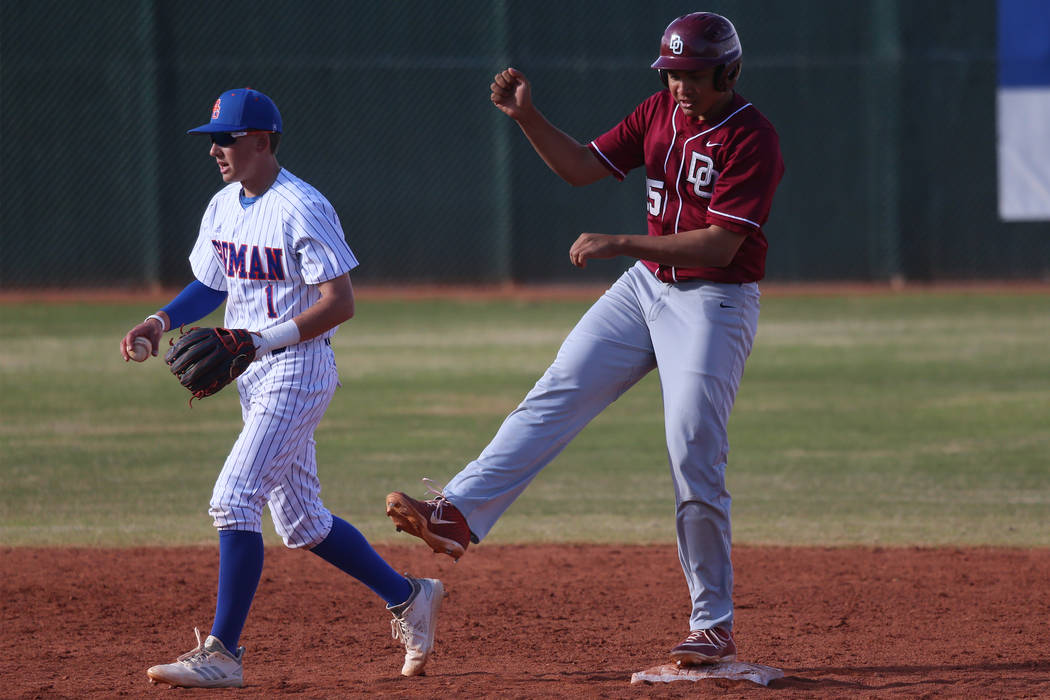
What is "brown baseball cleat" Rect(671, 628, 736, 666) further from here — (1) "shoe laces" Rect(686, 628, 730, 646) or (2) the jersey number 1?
(2) the jersey number 1

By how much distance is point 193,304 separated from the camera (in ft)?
14.4

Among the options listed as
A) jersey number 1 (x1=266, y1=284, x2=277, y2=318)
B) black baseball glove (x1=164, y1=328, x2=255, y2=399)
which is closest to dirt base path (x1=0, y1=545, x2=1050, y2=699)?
black baseball glove (x1=164, y1=328, x2=255, y2=399)

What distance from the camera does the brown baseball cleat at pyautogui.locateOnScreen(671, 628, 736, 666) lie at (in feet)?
13.1

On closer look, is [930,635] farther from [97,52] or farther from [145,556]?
[97,52]

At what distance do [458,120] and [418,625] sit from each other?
1322 cm

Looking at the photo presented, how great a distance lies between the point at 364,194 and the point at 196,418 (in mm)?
7779

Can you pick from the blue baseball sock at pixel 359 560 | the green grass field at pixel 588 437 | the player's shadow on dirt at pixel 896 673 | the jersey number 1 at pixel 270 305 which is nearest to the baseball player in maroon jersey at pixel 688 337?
the player's shadow on dirt at pixel 896 673

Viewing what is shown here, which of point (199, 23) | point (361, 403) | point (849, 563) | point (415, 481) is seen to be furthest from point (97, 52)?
point (849, 563)

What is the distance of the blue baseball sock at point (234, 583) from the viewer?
402 centimetres

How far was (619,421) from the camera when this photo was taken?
9.45 meters

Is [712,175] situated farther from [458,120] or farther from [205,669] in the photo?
[458,120]

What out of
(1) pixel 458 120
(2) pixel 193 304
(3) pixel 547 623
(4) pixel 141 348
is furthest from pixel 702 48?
(1) pixel 458 120

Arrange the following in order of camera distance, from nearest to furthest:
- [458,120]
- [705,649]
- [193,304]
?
[705,649] → [193,304] → [458,120]

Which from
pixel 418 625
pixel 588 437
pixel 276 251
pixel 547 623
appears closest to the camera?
pixel 276 251
